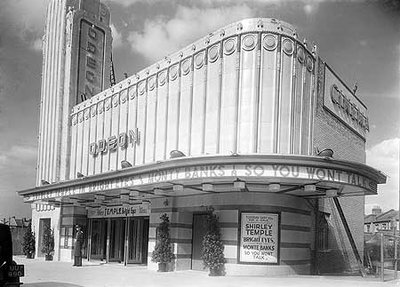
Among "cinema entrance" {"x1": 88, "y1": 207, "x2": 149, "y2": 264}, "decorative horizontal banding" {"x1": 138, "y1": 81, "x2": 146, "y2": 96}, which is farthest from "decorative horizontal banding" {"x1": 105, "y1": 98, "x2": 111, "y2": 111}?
"cinema entrance" {"x1": 88, "y1": 207, "x2": 149, "y2": 264}

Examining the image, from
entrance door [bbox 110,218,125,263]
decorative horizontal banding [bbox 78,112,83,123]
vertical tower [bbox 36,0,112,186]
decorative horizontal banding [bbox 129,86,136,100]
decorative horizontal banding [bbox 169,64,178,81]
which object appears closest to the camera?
decorative horizontal banding [bbox 169,64,178,81]

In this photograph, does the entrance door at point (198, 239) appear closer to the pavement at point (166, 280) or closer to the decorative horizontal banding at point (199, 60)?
the pavement at point (166, 280)

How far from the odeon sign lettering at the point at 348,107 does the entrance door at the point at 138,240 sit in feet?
36.6

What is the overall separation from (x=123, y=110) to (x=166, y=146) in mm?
4771

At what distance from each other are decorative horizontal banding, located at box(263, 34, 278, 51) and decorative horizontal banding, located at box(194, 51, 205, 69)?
9.09 ft

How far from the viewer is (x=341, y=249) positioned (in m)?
Result: 25.9

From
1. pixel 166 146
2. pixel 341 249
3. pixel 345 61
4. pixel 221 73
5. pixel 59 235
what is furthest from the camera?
pixel 59 235

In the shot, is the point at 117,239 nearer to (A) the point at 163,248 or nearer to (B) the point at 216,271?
(A) the point at 163,248

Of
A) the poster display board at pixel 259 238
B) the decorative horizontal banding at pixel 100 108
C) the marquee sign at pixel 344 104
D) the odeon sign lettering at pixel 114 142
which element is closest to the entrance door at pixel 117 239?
the odeon sign lettering at pixel 114 142

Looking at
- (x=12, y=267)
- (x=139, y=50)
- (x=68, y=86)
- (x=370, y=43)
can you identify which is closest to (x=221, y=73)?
(x=139, y=50)

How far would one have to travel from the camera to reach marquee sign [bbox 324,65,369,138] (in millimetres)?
23673

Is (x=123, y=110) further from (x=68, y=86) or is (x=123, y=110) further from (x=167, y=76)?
(x=68, y=86)

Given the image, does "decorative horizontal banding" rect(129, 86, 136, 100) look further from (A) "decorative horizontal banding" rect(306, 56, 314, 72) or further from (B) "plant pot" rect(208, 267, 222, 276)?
(B) "plant pot" rect(208, 267, 222, 276)

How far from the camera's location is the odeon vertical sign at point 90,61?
32.7 m
